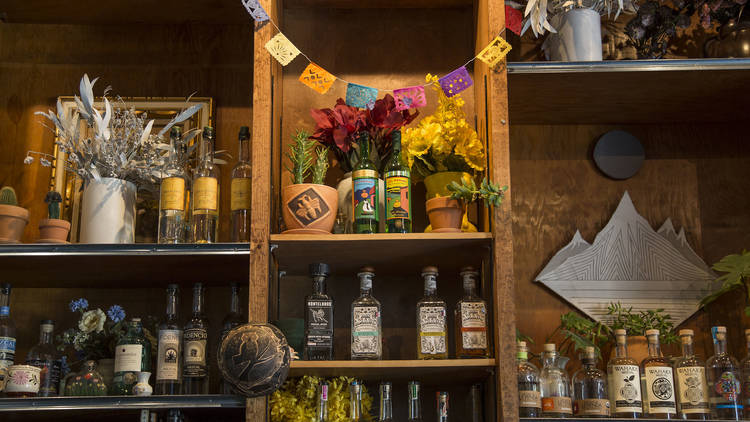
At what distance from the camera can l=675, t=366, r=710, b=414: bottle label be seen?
82.7 inches

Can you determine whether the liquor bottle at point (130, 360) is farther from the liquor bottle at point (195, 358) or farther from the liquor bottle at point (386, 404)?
the liquor bottle at point (386, 404)

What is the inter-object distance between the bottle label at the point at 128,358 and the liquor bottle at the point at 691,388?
1446mm

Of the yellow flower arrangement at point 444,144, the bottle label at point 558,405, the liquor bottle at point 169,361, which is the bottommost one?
the bottle label at point 558,405

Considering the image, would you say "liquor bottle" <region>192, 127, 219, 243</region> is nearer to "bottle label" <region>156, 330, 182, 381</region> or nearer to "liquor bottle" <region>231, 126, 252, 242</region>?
"liquor bottle" <region>231, 126, 252, 242</region>

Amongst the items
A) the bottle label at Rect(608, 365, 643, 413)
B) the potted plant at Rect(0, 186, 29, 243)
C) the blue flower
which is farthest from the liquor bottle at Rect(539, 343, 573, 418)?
the potted plant at Rect(0, 186, 29, 243)

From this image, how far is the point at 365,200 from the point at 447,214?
23cm

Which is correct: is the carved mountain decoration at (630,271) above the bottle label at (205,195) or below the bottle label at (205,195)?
below

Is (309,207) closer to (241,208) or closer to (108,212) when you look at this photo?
(241,208)

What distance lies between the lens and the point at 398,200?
2.19 meters

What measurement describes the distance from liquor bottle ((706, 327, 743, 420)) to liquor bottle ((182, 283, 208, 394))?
1.35 metres

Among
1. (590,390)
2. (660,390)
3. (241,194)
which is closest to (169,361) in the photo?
(241,194)

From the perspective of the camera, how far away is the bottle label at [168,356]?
215cm

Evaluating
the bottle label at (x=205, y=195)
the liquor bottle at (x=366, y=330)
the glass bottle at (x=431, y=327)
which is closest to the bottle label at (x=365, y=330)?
the liquor bottle at (x=366, y=330)

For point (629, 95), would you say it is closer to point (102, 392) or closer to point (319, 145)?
point (319, 145)
